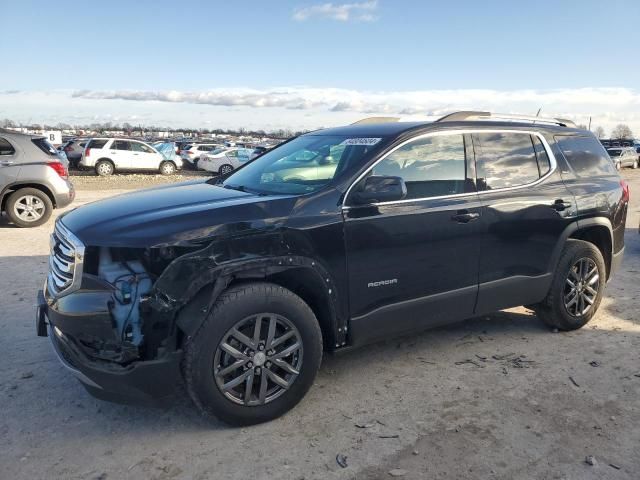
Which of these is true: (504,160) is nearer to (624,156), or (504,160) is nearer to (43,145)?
(43,145)

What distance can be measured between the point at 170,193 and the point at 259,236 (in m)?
1.06

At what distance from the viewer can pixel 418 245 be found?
3842mm

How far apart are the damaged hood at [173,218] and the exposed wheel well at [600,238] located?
9.87 feet

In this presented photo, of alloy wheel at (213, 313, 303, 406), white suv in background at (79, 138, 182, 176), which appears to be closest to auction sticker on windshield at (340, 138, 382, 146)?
alloy wheel at (213, 313, 303, 406)

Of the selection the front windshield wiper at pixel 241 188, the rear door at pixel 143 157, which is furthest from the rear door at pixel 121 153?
the front windshield wiper at pixel 241 188

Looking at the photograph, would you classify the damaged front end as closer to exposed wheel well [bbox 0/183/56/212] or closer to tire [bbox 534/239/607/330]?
tire [bbox 534/239/607/330]

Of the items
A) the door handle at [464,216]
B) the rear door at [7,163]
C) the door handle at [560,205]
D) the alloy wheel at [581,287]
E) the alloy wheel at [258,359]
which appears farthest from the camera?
the rear door at [7,163]

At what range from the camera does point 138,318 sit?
2.99m

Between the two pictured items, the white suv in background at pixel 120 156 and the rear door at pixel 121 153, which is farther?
the rear door at pixel 121 153

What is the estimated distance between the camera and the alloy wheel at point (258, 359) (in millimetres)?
3186

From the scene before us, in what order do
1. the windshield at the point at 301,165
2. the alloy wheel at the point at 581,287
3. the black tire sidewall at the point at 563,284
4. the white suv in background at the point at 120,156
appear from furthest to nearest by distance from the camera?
1. the white suv in background at the point at 120,156
2. the alloy wheel at the point at 581,287
3. the black tire sidewall at the point at 563,284
4. the windshield at the point at 301,165

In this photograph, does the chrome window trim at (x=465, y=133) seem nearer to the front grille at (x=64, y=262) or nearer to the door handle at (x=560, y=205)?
the door handle at (x=560, y=205)

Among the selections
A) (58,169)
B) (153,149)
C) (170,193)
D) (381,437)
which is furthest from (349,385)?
(153,149)

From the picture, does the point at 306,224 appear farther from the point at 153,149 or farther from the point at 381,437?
the point at 153,149
